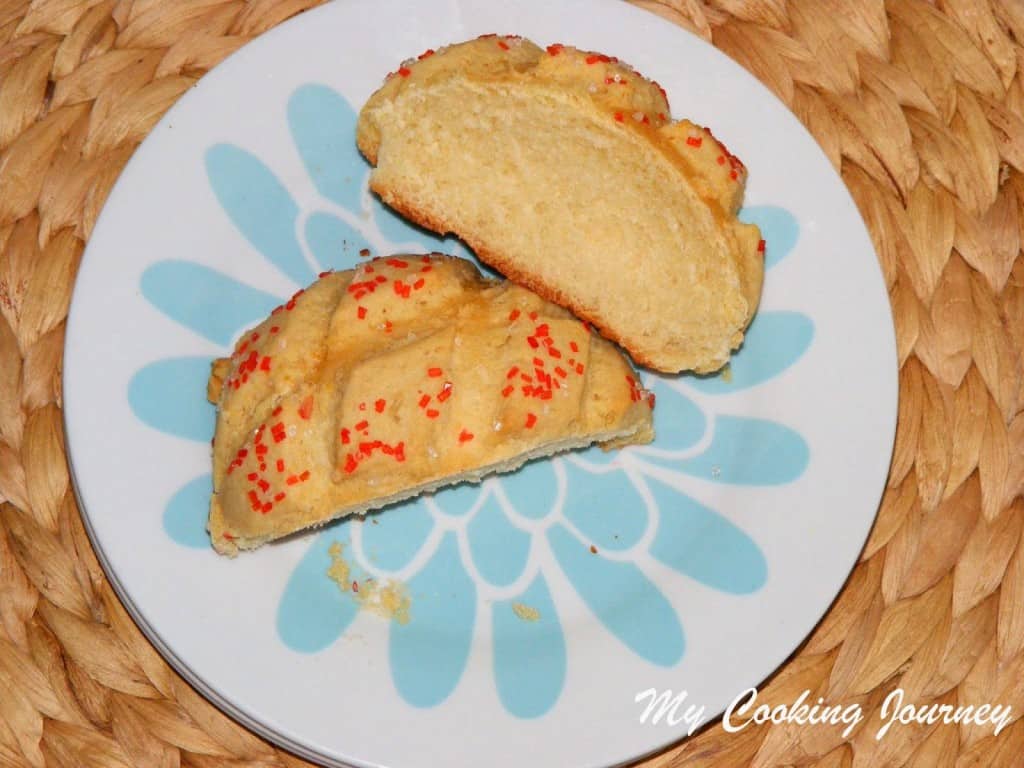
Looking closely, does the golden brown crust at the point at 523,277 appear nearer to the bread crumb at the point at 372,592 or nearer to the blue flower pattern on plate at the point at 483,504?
the blue flower pattern on plate at the point at 483,504

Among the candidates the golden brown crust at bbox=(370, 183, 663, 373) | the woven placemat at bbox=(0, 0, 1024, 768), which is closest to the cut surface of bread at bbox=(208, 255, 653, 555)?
the golden brown crust at bbox=(370, 183, 663, 373)

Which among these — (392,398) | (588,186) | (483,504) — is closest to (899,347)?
(588,186)

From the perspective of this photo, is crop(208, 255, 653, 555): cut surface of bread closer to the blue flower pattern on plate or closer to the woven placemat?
the blue flower pattern on plate

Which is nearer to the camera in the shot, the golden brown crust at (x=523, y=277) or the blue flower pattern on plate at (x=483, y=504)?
the blue flower pattern on plate at (x=483, y=504)

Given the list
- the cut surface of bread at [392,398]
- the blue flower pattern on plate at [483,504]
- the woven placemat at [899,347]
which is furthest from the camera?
the woven placemat at [899,347]

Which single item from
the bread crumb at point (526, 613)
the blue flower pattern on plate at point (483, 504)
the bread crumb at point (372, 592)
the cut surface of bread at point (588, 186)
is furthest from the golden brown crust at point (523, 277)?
the bread crumb at point (372, 592)

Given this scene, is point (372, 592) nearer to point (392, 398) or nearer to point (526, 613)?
point (526, 613)

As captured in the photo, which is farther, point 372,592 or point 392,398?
point 372,592
